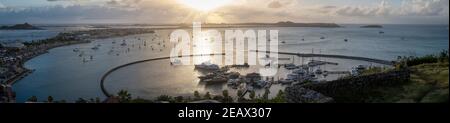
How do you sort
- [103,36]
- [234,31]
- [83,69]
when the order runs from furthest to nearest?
[234,31]
[103,36]
[83,69]

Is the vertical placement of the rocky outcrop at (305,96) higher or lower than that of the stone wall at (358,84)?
lower

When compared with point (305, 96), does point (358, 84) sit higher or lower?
higher

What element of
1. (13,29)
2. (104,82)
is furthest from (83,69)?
(13,29)

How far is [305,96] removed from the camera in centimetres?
400

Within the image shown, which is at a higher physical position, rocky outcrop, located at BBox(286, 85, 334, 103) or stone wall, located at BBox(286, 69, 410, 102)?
stone wall, located at BBox(286, 69, 410, 102)

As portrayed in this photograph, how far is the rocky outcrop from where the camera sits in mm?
3849

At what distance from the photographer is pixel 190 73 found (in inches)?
589

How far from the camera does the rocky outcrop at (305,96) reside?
385 cm

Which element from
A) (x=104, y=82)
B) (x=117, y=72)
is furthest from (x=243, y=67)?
(x=104, y=82)

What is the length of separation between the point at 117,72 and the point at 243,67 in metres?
4.63
